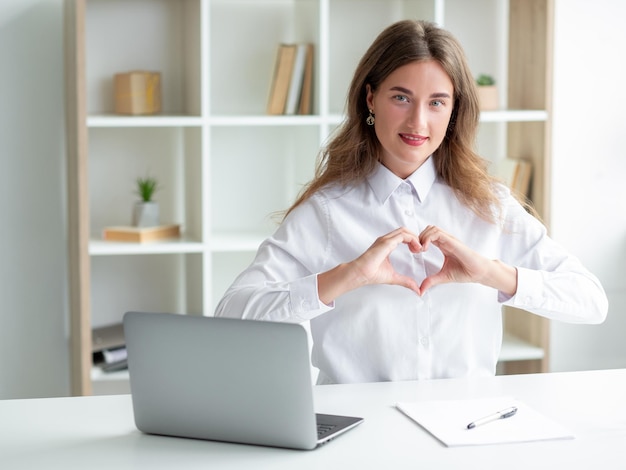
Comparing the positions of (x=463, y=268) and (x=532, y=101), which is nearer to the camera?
(x=463, y=268)

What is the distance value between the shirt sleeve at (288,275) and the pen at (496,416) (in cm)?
49

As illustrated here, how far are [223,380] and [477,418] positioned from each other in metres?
0.48

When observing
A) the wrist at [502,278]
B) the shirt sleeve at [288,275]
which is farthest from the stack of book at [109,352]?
the wrist at [502,278]

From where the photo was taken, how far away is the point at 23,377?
3604 millimetres

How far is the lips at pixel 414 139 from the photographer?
224cm

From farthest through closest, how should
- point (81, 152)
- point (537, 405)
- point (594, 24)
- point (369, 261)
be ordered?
point (594, 24) < point (81, 152) < point (369, 261) < point (537, 405)

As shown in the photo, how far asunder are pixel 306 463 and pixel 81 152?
1.89m

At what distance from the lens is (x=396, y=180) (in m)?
2.34

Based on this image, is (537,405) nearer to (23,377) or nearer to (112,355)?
(112,355)

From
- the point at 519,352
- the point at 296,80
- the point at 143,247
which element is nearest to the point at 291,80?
the point at 296,80

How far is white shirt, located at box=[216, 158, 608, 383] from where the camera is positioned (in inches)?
88.5

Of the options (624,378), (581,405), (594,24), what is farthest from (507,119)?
(581,405)

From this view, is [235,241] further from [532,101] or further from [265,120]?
[532,101]

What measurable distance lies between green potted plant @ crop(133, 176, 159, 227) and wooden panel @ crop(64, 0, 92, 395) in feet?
0.71
